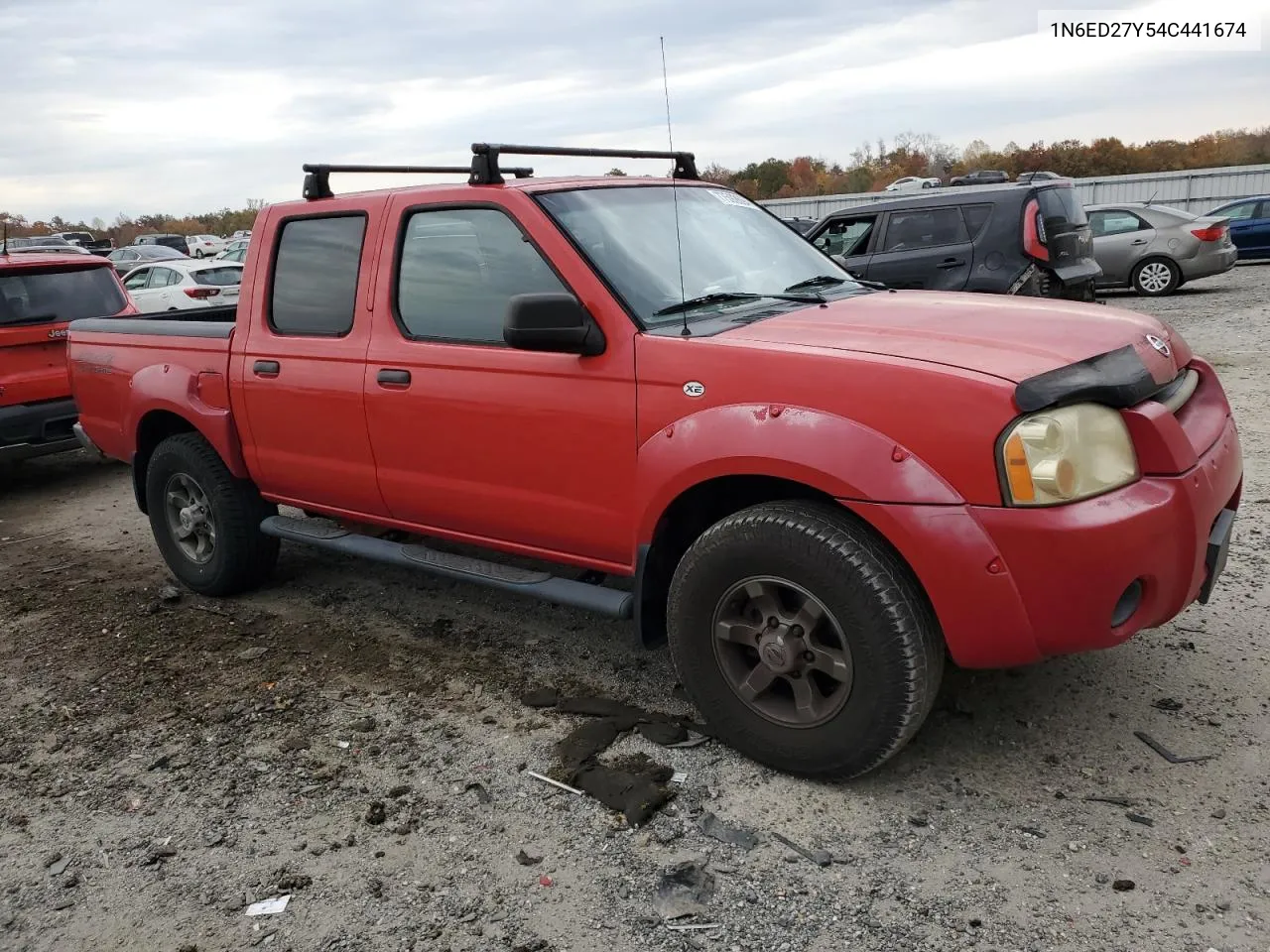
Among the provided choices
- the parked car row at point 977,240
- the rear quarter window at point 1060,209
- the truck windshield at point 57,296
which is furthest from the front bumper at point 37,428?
the rear quarter window at point 1060,209

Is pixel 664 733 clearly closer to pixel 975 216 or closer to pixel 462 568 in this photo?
pixel 462 568

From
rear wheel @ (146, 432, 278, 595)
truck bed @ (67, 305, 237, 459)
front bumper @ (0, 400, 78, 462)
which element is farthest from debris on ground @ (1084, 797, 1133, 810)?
front bumper @ (0, 400, 78, 462)

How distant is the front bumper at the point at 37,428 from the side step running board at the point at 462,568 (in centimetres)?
374

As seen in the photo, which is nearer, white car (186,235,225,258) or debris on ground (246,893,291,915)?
debris on ground (246,893,291,915)

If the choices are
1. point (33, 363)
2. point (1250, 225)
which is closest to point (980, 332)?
point (33, 363)

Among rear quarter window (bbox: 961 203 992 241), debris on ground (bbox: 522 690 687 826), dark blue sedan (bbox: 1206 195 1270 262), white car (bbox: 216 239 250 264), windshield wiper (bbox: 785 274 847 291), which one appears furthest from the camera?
white car (bbox: 216 239 250 264)

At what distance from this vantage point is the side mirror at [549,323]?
331cm

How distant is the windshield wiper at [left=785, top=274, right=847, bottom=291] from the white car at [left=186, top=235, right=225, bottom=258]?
111 feet

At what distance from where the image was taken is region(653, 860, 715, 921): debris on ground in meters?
2.74

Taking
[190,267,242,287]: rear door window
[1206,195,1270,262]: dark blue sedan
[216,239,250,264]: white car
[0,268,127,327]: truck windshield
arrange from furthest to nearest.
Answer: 1. [216,239,250,264]: white car
2. [1206,195,1270,262]: dark blue sedan
3. [190,267,242,287]: rear door window
4. [0,268,127,327]: truck windshield

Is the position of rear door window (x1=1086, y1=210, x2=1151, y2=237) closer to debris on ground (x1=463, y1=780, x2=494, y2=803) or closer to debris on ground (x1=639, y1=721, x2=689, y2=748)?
debris on ground (x1=639, y1=721, x2=689, y2=748)

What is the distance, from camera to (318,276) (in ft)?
14.9

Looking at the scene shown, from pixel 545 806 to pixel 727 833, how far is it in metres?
0.59

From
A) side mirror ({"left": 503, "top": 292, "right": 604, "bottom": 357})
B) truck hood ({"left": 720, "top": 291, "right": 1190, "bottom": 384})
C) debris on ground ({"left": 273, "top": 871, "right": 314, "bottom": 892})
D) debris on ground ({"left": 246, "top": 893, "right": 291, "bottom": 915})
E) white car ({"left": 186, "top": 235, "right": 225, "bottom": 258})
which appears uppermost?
white car ({"left": 186, "top": 235, "right": 225, "bottom": 258})
